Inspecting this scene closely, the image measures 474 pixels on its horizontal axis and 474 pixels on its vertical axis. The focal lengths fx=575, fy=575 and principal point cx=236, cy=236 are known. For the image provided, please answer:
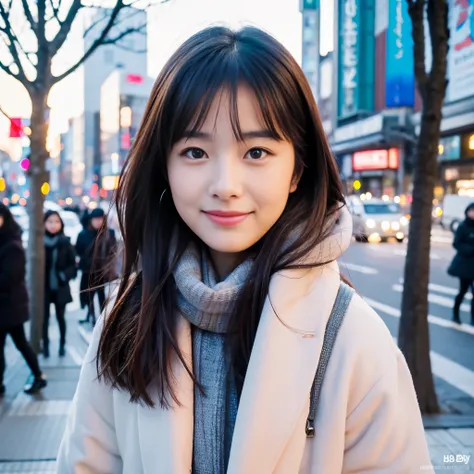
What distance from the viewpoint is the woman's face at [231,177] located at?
127 centimetres

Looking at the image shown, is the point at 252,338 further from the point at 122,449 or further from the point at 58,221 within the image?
the point at 58,221

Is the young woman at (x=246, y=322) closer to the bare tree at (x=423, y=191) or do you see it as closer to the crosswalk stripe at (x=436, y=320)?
the bare tree at (x=423, y=191)

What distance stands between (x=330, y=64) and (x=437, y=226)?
73.5ft

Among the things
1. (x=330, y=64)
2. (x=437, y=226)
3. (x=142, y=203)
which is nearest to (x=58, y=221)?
(x=142, y=203)

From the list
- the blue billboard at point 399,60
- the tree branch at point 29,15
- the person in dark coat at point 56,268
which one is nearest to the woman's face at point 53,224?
the person in dark coat at point 56,268

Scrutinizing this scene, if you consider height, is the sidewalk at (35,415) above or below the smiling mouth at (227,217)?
below

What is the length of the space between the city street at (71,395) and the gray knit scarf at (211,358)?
0.50 meters

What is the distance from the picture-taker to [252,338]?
136cm

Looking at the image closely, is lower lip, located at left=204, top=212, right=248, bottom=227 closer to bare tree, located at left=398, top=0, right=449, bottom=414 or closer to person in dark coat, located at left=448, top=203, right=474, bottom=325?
bare tree, located at left=398, top=0, right=449, bottom=414

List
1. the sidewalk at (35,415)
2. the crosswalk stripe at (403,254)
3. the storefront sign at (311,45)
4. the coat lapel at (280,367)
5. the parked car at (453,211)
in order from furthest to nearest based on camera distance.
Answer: the storefront sign at (311,45) → the parked car at (453,211) → the crosswalk stripe at (403,254) → the sidewalk at (35,415) → the coat lapel at (280,367)

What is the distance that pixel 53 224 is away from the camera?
24.5 ft

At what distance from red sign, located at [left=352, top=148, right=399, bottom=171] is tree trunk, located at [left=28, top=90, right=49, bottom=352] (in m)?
36.9

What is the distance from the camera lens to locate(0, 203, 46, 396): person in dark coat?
5.46 m

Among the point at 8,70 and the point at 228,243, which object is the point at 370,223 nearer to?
the point at 8,70
